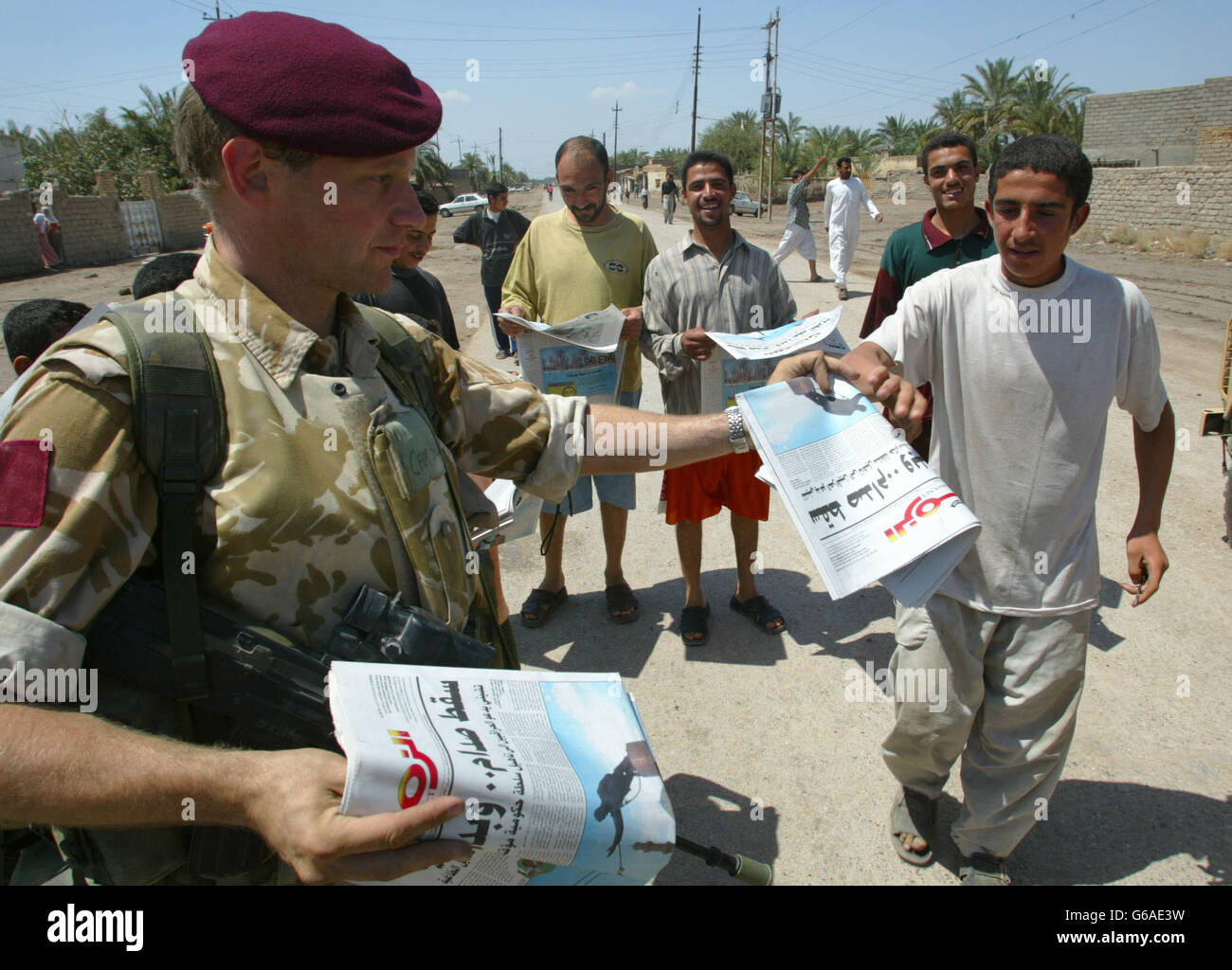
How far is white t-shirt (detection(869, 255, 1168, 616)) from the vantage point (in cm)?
224

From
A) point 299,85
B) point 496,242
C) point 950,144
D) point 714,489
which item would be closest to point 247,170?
point 299,85

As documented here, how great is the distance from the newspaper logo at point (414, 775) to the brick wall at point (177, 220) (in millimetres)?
28763

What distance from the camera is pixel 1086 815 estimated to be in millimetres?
2787

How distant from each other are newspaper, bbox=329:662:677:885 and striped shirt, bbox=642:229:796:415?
2.77 meters

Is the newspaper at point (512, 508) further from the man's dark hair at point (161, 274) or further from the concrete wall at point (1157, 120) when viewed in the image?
the concrete wall at point (1157, 120)

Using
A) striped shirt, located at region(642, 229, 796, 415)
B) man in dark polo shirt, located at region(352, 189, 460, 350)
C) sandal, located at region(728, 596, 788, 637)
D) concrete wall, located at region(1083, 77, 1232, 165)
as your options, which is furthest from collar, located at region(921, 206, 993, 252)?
concrete wall, located at region(1083, 77, 1232, 165)

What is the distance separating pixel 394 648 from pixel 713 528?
13.3 ft

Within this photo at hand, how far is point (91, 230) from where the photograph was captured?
75.9 feet

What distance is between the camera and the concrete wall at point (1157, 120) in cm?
2580

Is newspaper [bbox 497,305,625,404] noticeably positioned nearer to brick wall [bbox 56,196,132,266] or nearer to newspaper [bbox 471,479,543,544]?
newspaper [bbox 471,479,543,544]

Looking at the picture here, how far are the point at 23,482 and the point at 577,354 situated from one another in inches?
121

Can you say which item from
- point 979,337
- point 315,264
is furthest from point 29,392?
point 979,337
